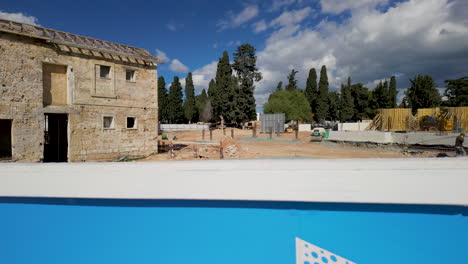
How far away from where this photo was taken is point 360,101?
42781 mm

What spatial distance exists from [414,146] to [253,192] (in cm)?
1762

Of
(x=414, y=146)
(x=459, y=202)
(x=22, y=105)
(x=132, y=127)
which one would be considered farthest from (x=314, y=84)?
(x=459, y=202)

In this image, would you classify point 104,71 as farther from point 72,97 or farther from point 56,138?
point 56,138

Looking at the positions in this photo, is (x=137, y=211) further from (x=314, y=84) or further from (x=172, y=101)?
(x=314, y=84)

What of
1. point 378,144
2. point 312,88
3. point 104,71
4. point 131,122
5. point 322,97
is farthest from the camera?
point 312,88

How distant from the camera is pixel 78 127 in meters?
10.8

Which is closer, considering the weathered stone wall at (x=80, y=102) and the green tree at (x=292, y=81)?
the weathered stone wall at (x=80, y=102)

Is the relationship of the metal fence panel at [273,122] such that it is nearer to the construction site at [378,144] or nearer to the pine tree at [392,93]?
the construction site at [378,144]

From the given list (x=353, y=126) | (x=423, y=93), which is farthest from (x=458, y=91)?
(x=353, y=126)

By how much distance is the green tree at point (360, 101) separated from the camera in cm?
4233

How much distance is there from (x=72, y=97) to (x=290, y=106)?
3363 cm

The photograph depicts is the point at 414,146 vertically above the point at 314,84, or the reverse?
the point at 314,84

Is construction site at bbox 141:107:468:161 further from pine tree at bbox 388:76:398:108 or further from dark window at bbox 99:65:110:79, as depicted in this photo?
pine tree at bbox 388:76:398:108

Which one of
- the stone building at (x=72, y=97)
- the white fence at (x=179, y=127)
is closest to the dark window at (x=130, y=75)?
the stone building at (x=72, y=97)
